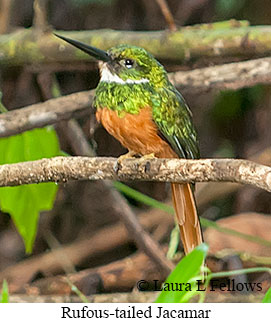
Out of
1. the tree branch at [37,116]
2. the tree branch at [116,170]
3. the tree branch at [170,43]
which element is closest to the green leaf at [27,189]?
the tree branch at [37,116]

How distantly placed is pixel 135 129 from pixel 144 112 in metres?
0.05

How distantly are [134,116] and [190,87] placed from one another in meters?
0.42

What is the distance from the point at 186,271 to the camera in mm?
1245

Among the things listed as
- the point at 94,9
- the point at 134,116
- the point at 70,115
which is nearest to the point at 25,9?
the point at 94,9

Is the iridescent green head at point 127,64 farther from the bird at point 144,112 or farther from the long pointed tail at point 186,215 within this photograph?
the long pointed tail at point 186,215

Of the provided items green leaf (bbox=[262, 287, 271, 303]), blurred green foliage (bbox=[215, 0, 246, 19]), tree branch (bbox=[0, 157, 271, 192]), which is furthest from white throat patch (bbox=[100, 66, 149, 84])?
blurred green foliage (bbox=[215, 0, 246, 19])

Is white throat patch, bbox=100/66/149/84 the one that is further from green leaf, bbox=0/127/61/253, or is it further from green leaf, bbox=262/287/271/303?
green leaf, bbox=262/287/271/303

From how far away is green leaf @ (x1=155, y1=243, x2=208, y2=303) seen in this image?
4.07 feet

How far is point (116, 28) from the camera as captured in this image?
253 cm

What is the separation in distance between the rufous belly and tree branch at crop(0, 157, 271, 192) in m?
0.10

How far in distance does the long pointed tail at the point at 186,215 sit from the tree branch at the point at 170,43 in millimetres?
560

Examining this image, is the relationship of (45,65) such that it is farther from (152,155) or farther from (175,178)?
(175,178)

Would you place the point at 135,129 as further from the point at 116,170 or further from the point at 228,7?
the point at 228,7

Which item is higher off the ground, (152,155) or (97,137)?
(97,137)
